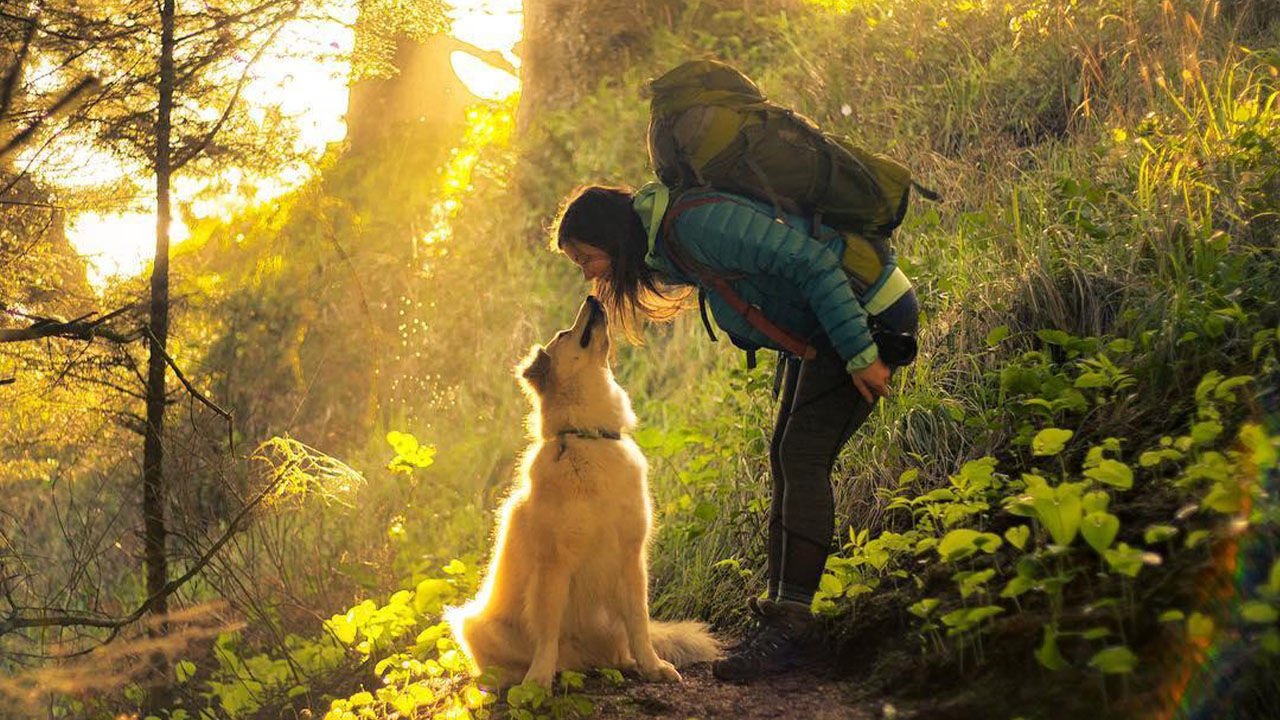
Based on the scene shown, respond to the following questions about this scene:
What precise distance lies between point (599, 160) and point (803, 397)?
6528mm

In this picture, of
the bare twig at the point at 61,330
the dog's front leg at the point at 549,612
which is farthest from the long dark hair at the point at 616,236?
the bare twig at the point at 61,330

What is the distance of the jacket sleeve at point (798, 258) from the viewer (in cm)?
372

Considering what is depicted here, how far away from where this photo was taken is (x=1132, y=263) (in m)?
5.09

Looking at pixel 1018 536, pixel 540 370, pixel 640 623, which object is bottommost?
pixel 640 623

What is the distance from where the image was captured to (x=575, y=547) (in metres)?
4.34

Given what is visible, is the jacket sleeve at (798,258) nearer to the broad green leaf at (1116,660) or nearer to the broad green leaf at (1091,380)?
the broad green leaf at (1091,380)

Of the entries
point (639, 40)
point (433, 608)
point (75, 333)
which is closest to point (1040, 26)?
point (639, 40)

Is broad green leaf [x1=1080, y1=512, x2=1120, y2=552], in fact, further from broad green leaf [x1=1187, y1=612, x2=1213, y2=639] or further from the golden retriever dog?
the golden retriever dog

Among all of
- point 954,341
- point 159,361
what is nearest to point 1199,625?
point 954,341

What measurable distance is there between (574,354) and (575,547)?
0.78m

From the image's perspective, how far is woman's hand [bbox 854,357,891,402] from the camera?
3777mm

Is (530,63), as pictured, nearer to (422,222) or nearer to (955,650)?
(422,222)

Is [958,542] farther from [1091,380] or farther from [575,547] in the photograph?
[575,547]

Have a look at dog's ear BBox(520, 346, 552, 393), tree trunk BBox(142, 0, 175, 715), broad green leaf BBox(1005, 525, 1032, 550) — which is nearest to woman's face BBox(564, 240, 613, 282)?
dog's ear BBox(520, 346, 552, 393)
